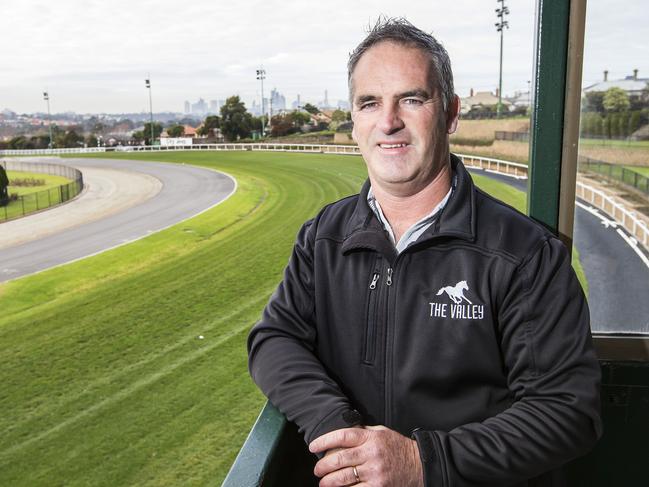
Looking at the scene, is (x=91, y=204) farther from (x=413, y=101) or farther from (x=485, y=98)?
(x=413, y=101)

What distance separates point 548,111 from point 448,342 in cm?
70

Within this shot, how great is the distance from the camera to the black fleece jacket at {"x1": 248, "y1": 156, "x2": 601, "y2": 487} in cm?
104

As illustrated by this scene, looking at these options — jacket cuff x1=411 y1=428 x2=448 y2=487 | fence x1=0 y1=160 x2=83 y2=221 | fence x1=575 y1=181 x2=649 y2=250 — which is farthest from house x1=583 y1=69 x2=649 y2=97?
fence x1=0 y1=160 x2=83 y2=221

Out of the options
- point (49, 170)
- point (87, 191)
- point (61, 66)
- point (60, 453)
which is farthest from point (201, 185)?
point (60, 453)

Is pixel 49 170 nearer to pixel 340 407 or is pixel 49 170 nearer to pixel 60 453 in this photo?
pixel 60 453

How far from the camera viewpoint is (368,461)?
3.33 feet

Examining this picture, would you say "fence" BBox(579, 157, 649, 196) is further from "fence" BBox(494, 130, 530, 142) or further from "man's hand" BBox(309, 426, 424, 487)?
"man's hand" BBox(309, 426, 424, 487)

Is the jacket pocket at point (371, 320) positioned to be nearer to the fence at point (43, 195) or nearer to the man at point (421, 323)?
the man at point (421, 323)

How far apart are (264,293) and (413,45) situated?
9.87 metres

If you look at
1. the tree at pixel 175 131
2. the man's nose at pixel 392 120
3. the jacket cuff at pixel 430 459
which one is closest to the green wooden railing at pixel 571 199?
the man's nose at pixel 392 120

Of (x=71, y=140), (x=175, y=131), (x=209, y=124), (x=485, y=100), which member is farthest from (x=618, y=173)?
(x=71, y=140)

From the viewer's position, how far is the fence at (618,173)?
161 cm

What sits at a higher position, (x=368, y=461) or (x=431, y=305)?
(x=431, y=305)

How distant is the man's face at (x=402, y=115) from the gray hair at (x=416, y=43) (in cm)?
1
